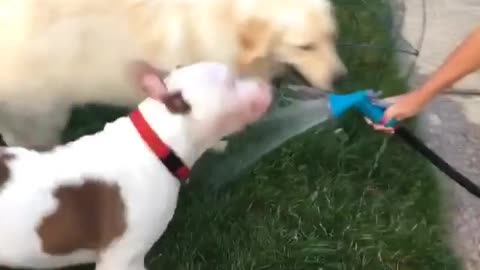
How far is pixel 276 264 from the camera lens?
228 centimetres

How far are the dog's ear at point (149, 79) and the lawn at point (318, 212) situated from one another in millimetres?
586

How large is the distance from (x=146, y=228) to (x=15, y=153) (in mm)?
347

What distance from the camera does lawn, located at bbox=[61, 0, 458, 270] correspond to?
2303 mm

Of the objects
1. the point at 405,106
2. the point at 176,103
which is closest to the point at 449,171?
the point at 405,106

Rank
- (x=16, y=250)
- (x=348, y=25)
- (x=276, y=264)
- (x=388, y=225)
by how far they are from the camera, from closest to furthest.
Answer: (x=16, y=250)
(x=276, y=264)
(x=388, y=225)
(x=348, y=25)

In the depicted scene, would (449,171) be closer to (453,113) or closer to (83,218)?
(453,113)

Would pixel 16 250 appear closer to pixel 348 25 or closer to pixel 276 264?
pixel 276 264

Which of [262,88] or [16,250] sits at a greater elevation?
[262,88]

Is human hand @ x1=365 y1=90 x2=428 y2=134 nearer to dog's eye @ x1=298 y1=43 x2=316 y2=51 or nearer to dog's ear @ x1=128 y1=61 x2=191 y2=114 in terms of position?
dog's eye @ x1=298 y1=43 x2=316 y2=51

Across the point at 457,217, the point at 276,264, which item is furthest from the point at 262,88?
the point at 457,217

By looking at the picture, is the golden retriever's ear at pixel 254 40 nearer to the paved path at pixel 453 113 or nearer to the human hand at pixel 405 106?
the human hand at pixel 405 106

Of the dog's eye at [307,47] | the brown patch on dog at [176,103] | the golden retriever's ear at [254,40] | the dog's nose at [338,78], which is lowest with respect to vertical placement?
the dog's nose at [338,78]

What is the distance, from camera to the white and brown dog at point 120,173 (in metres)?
1.84

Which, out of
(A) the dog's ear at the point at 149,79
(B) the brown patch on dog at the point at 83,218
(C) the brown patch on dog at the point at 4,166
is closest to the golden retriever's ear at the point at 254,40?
(A) the dog's ear at the point at 149,79
